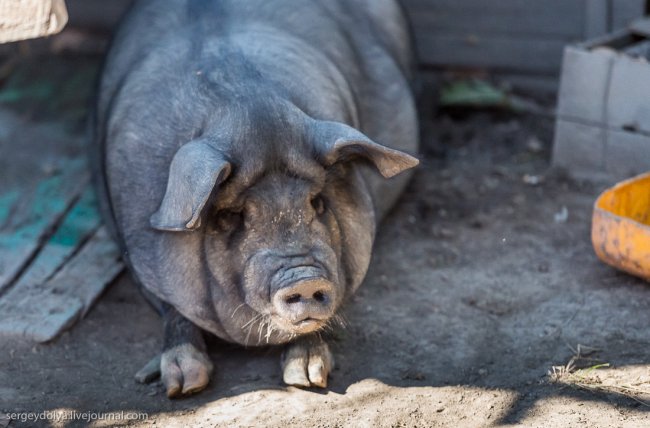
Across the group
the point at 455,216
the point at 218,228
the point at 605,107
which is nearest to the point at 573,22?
the point at 605,107

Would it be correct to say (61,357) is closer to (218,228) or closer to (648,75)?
(218,228)

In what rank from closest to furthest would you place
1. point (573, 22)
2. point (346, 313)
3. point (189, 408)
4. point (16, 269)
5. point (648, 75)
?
point (189, 408) → point (346, 313) → point (16, 269) → point (648, 75) → point (573, 22)

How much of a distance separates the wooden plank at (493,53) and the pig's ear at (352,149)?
10.2 ft

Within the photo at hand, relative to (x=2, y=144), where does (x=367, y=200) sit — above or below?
above

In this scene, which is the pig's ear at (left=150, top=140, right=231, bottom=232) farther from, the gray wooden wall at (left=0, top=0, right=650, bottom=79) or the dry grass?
the gray wooden wall at (left=0, top=0, right=650, bottom=79)

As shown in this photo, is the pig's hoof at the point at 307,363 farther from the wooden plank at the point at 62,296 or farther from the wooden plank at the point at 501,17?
the wooden plank at the point at 501,17

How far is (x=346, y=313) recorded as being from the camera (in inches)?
186

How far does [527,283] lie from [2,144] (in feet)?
10.7

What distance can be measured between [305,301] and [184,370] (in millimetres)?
662

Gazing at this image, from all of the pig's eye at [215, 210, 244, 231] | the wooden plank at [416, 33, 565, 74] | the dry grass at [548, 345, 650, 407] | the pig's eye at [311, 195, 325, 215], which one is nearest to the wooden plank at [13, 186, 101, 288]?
the pig's eye at [215, 210, 244, 231]

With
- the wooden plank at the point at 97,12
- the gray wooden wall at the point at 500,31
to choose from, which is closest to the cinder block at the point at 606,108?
the gray wooden wall at the point at 500,31

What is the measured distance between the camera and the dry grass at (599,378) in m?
3.89

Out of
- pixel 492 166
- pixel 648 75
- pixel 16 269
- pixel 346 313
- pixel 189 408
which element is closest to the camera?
pixel 189 408

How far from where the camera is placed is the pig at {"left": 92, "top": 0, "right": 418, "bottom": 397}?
3863 mm
